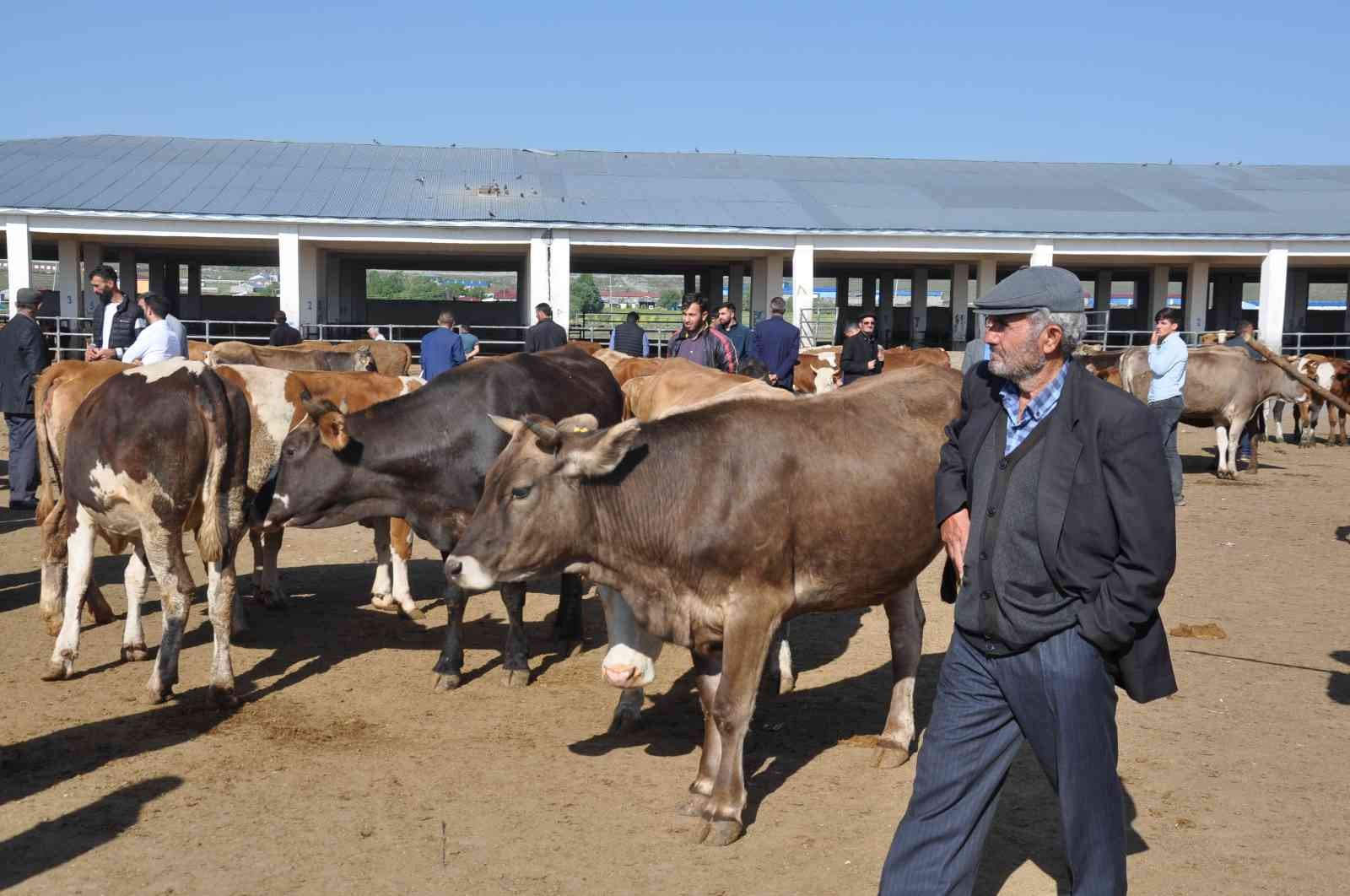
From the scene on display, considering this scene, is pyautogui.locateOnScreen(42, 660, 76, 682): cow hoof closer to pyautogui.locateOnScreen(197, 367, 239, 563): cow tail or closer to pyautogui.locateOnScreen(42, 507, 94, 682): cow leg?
pyautogui.locateOnScreen(42, 507, 94, 682): cow leg

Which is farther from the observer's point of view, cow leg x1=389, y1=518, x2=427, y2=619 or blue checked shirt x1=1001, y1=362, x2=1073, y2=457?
cow leg x1=389, y1=518, x2=427, y2=619

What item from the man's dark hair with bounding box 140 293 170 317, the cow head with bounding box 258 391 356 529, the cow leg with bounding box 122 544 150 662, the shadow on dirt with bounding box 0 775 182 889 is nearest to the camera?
the shadow on dirt with bounding box 0 775 182 889

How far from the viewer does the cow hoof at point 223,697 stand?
7.09m

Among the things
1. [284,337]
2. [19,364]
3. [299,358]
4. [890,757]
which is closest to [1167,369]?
[890,757]

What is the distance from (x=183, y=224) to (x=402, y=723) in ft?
82.2

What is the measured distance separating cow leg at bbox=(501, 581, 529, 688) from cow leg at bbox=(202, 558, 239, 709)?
5.34 feet

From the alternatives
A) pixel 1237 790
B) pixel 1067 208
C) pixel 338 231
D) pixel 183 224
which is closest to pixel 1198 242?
pixel 1067 208

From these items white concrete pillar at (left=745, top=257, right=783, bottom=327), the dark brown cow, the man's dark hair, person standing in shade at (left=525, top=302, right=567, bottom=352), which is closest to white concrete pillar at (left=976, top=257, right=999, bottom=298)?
white concrete pillar at (left=745, top=257, right=783, bottom=327)

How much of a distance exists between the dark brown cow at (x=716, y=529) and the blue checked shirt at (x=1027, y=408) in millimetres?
1569

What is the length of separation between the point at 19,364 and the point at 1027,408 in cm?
1228

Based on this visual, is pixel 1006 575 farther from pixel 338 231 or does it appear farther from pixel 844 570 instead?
pixel 338 231

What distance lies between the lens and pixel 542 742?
261 inches

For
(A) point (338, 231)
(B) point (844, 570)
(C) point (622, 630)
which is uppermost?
(A) point (338, 231)

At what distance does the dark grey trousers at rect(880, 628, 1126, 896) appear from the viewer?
3.60 metres
